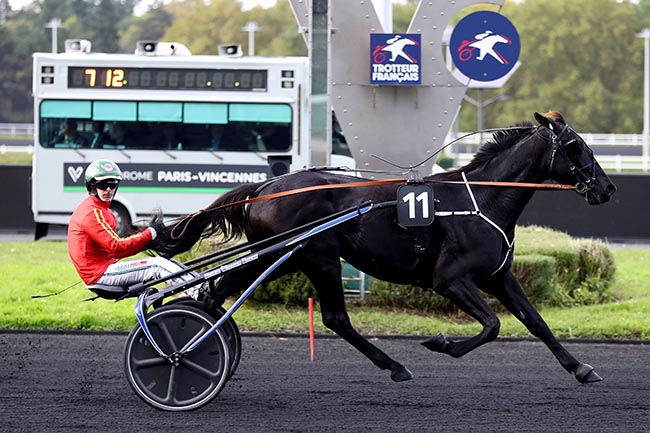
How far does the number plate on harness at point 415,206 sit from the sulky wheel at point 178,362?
130 centimetres

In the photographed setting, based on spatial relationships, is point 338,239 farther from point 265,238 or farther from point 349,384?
point 349,384

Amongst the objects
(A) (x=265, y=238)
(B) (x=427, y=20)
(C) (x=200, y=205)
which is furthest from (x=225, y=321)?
(C) (x=200, y=205)

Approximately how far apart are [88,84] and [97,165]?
10.9 metres

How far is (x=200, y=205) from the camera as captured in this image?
1686cm

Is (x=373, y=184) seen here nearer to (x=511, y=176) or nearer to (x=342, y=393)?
(x=511, y=176)

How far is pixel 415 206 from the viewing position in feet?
21.4

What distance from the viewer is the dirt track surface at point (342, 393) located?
5.87 meters

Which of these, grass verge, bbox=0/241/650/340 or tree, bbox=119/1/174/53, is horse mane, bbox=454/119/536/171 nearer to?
grass verge, bbox=0/241/650/340

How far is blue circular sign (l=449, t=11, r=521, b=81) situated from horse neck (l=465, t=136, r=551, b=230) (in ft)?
8.45

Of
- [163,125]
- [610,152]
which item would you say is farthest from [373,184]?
[610,152]

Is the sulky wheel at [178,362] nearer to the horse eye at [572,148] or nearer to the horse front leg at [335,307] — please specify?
the horse front leg at [335,307]

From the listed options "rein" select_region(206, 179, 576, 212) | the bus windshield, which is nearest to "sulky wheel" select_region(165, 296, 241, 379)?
"rein" select_region(206, 179, 576, 212)

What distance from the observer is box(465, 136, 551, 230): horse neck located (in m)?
6.74

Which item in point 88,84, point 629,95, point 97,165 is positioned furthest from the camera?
point 629,95
